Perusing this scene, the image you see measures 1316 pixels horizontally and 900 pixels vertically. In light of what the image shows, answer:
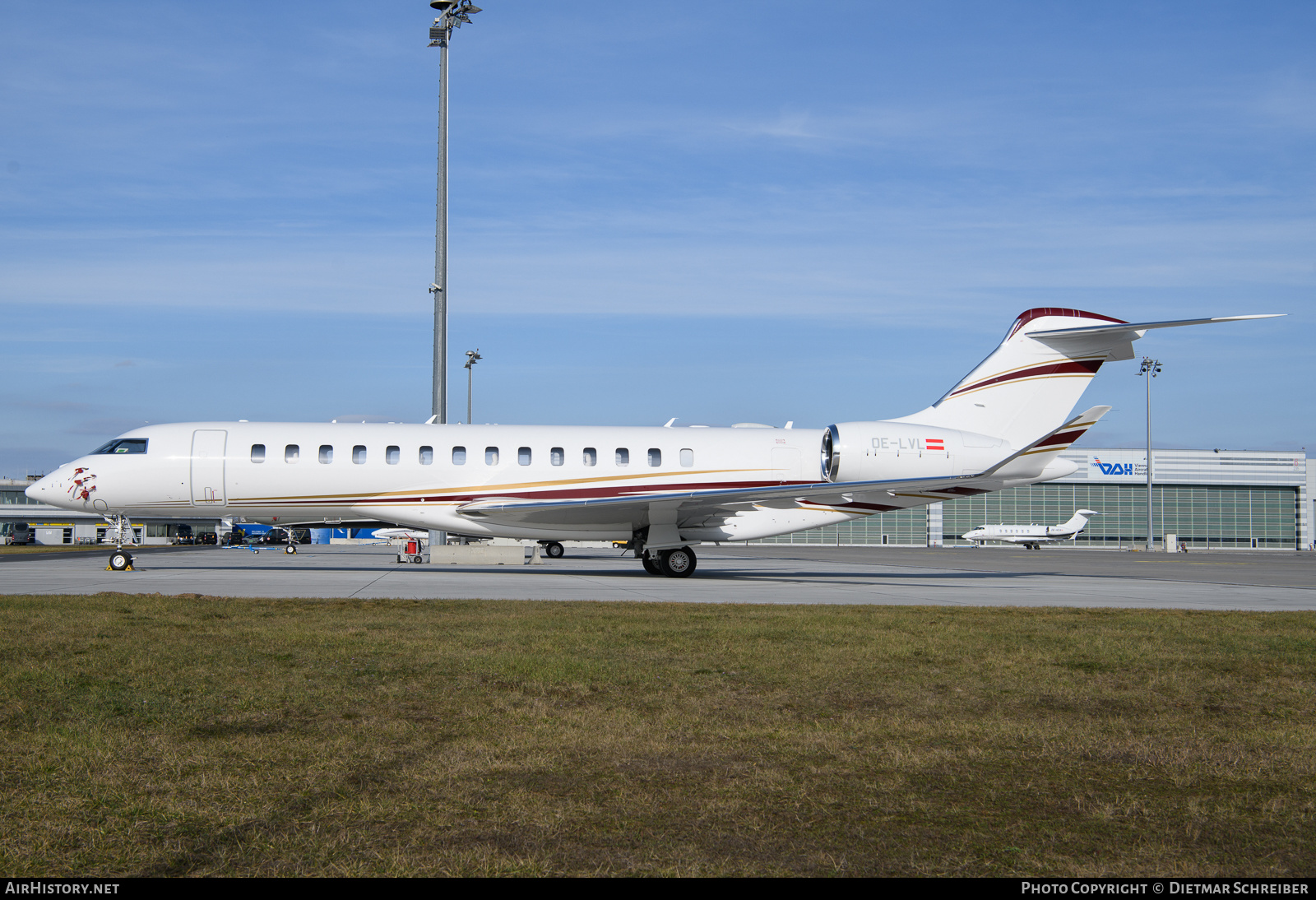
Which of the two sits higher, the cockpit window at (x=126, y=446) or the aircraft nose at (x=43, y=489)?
the cockpit window at (x=126, y=446)

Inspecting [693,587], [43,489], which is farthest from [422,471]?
[43,489]

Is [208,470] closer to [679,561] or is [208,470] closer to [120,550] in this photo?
[120,550]

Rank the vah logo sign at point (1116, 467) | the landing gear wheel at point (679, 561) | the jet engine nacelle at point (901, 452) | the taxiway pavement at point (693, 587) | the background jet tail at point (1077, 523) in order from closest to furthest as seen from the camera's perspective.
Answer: the taxiway pavement at point (693, 587) → the jet engine nacelle at point (901, 452) → the landing gear wheel at point (679, 561) → the background jet tail at point (1077, 523) → the vah logo sign at point (1116, 467)

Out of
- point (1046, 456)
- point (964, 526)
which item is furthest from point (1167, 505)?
point (1046, 456)

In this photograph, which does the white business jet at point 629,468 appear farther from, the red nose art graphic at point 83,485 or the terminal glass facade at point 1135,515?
the terminal glass facade at point 1135,515

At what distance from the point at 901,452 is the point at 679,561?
5.70 meters

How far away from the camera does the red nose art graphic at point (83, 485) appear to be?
21.1 metres

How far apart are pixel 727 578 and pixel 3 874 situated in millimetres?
20175

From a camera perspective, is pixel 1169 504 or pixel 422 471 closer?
pixel 422 471

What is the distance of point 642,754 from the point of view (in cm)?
549

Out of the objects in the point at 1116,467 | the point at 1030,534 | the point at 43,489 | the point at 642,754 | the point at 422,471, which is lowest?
→ the point at 1030,534

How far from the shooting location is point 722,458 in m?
23.1

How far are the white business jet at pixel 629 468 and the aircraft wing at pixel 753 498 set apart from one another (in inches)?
1.8

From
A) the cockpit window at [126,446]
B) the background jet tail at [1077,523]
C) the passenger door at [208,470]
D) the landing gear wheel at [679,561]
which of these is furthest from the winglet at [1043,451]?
the background jet tail at [1077,523]
